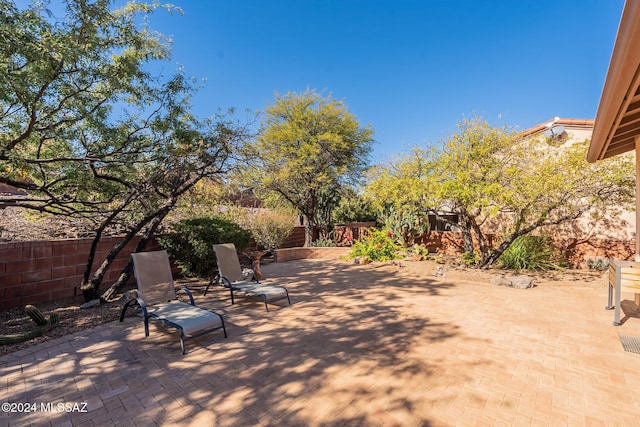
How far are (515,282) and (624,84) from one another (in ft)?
22.7

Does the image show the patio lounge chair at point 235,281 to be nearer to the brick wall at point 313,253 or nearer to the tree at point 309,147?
the brick wall at point 313,253

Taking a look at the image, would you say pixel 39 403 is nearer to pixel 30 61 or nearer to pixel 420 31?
pixel 30 61

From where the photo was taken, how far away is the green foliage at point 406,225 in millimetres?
14203

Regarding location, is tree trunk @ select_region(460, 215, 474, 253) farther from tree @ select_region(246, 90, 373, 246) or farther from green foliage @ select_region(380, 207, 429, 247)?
tree @ select_region(246, 90, 373, 246)

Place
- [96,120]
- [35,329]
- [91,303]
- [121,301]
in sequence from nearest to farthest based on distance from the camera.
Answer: [35,329] < [96,120] < [91,303] < [121,301]

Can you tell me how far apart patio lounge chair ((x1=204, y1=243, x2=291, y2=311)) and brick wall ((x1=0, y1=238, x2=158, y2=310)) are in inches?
119

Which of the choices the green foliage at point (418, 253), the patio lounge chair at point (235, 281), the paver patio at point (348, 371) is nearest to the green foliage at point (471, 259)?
the green foliage at point (418, 253)

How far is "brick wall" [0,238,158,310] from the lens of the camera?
227 inches

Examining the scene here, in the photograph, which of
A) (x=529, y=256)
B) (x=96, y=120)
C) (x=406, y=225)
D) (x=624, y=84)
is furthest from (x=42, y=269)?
(x=529, y=256)

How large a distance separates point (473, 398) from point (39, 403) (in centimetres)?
471

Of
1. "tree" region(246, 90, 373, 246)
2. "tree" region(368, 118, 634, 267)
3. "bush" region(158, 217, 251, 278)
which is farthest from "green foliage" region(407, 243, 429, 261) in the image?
"bush" region(158, 217, 251, 278)

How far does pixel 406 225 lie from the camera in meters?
14.4

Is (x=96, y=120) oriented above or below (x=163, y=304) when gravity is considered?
above

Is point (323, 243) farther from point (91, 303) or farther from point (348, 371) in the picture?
point (348, 371)
